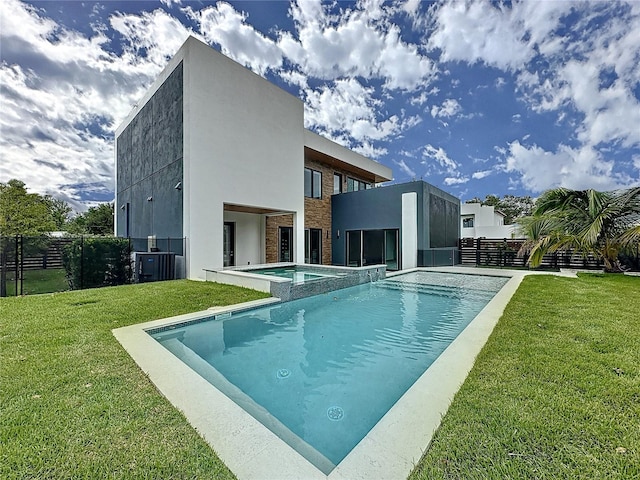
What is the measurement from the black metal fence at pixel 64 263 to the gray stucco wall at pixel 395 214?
952 cm

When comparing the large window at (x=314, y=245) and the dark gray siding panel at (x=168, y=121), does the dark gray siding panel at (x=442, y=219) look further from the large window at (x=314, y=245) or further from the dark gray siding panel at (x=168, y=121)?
the dark gray siding panel at (x=168, y=121)

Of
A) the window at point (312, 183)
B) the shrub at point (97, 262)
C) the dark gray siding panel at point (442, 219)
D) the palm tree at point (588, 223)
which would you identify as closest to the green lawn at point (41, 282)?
the shrub at point (97, 262)

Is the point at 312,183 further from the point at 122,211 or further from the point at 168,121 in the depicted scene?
the point at 122,211

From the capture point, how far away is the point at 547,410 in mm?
2459

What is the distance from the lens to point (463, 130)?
25.8 meters

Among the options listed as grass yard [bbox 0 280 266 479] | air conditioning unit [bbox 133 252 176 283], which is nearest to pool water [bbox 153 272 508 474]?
grass yard [bbox 0 280 266 479]

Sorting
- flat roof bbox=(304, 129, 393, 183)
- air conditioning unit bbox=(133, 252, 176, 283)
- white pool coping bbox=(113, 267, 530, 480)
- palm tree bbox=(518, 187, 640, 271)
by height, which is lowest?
white pool coping bbox=(113, 267, 530, 480)

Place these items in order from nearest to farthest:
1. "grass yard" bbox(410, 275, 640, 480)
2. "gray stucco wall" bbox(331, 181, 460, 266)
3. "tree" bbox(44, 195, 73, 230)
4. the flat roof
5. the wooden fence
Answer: "grass yard" bbox(410, 275, 640, 480) < the wooden fence < "gray stucco wall" bbox(331, 181, 460, 266) < the flat roof < "tree" bbox(44, 195, 73, 230)

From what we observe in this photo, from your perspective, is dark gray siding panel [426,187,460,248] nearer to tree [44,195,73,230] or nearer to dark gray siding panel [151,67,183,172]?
dark gray siding panel [151,67,183,172]

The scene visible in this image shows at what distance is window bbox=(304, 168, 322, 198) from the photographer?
1686 cm

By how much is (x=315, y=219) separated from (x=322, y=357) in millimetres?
12899

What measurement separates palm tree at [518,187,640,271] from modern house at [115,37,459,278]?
4.79m

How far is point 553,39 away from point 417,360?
1469cm

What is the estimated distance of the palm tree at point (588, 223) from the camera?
10.6 m
